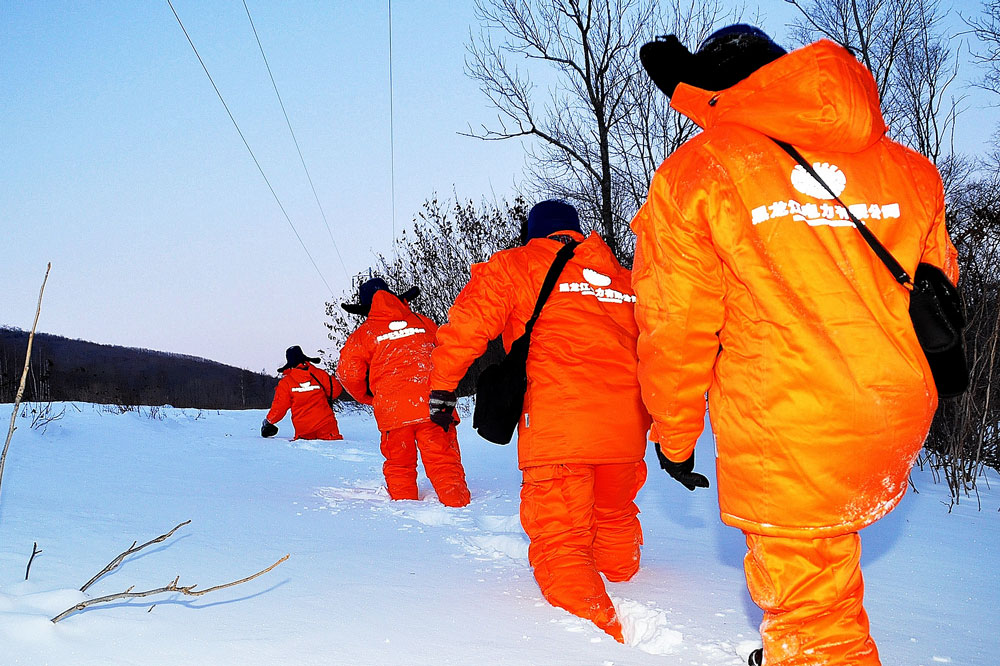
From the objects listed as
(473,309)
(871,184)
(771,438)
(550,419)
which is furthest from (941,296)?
(473,309)

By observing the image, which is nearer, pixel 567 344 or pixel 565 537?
pixel 565 537

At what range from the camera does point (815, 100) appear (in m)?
1.87

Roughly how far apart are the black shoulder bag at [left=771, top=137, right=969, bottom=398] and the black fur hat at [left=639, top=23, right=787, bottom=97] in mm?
283

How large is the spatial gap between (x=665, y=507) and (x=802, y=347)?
10.6ft

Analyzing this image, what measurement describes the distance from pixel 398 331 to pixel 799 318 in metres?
4.54

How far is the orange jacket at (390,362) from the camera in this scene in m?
5.80

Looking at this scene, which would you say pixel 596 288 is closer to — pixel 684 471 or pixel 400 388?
pixel 684 471

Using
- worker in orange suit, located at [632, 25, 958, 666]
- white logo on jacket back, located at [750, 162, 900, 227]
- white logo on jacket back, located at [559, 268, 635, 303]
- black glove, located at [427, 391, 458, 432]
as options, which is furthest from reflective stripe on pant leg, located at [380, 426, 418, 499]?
white logo on jacket back, located at [750, 162, 900, 227]

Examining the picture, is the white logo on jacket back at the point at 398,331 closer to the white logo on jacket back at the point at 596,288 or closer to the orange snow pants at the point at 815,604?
the white logo on jacket back at the point at 596,288

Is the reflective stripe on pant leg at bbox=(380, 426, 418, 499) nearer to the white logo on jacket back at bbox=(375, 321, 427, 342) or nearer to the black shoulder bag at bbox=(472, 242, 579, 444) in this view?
the white logo on jacket back at bbox=(375, 321, 427, 342)

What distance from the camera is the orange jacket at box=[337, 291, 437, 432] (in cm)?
580

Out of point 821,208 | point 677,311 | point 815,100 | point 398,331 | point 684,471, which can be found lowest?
point 684,471

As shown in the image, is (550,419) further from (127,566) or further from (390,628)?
(127,566)

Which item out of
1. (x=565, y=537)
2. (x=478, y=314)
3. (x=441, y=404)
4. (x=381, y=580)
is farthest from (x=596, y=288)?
(x=381, y=580)
